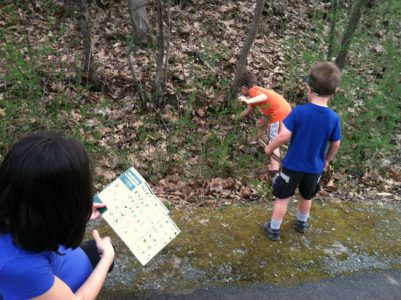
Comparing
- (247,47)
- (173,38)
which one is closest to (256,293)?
(247,47)

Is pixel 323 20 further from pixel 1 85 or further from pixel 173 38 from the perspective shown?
pixel 1 85

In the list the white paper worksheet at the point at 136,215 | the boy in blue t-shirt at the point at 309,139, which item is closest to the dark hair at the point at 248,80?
the boy in blue t-shirt at the point at 309,139

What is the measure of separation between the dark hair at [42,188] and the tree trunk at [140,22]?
5.91m

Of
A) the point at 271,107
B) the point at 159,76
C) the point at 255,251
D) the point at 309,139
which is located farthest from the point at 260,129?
the point at 255,251

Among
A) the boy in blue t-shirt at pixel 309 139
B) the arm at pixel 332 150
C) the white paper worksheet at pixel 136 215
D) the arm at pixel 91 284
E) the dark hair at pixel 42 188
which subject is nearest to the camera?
the dark hair at pixel 42 188

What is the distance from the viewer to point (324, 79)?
3086 mm

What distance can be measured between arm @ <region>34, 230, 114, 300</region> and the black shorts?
1.69 m

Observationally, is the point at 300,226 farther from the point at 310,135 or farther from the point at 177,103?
the point at 177,103

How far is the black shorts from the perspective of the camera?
11.1 feet

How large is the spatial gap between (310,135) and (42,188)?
2.28m

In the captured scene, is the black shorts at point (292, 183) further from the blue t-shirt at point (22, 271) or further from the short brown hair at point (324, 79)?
the blue t-shirt at point (22, 271)

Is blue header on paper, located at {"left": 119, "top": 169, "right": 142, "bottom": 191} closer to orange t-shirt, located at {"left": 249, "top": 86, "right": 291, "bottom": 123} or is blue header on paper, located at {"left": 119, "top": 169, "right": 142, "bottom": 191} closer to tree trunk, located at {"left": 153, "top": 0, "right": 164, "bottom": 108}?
orange t-shirt, located at {"left": 249, "top": 86, "right": 291, "bottom": 123}

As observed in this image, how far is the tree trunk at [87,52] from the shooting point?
5.62m

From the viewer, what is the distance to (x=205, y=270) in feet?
10.3
